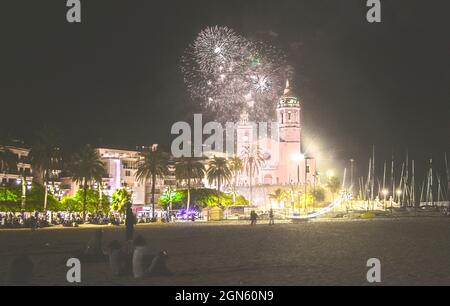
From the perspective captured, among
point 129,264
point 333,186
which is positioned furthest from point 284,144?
point 129,264

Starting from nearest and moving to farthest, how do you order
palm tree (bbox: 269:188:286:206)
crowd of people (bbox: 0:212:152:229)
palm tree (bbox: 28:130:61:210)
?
crowd of people (bbox: 0:212:152:229)
palm tree (bbox: 28:130:61:210)
palm tree (bbox: 269:188:286:206)

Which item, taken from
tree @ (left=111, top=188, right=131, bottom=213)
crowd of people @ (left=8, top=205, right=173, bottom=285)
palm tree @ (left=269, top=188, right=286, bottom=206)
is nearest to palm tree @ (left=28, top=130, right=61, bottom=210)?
tree @ (left=111, top=188, right=131, bottom=213)

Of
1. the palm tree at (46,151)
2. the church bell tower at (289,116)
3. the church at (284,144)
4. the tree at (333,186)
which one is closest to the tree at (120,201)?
the palm tree at (46,151)

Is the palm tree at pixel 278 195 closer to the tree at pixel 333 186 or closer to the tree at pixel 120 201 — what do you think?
the tree at pixel 333 186

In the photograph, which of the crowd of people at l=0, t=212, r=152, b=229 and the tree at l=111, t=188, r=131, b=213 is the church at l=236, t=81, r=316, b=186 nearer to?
the tree at l=111, t=188, r=131, b=213

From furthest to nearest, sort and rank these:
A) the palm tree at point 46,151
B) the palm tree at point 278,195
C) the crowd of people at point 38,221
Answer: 1. the palm tree at point 278,195
2. the palm tree at point 46,151
3. the crowd of people at point 38,221

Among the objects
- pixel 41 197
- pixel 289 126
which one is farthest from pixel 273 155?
pixel 41 197

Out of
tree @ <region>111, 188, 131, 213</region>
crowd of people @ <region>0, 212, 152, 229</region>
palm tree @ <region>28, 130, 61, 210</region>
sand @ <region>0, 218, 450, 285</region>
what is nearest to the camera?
sand @ <region>0, 218, 450, 285</region>

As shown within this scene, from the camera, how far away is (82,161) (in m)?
87.2

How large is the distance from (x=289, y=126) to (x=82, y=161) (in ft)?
322

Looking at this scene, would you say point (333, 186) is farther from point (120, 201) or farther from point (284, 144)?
point (120, 201)

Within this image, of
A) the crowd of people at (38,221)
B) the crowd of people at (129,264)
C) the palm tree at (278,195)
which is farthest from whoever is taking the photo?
the palm tree at (278,195)

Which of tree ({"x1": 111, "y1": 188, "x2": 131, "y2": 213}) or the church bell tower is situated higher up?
the church bell tower
